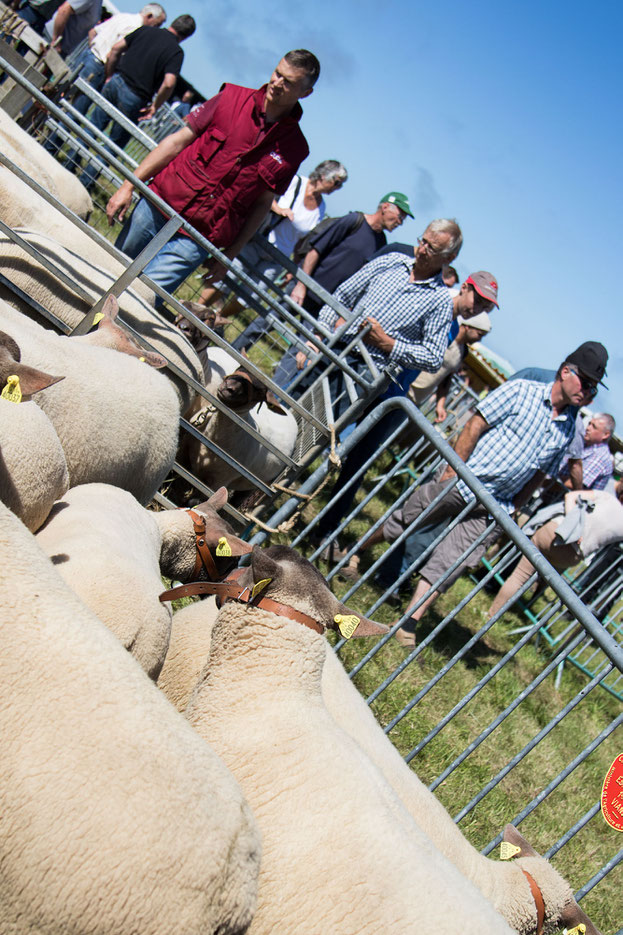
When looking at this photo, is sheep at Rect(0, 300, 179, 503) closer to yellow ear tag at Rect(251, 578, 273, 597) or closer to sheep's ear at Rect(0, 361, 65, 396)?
sheep's ear at Rect(0, 361, 65, 396)

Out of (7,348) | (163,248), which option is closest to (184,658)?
(7,348)

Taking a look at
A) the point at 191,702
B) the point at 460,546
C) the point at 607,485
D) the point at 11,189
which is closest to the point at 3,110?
the point at 11,189

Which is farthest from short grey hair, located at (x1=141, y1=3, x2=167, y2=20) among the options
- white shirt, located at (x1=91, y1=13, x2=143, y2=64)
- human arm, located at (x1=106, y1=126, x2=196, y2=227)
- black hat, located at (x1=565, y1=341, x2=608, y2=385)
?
black hat, located at (x1=565, y1=341, x2=608, y2=385)

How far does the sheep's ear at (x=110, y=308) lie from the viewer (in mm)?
4070

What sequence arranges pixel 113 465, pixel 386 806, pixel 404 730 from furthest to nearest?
pixel 404 730 < pixel 113 465 < pixel 386 806

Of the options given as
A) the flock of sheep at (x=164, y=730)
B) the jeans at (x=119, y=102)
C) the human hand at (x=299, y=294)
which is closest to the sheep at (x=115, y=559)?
the flock of sheep at (x=164, y=730)

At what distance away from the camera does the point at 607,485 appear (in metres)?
8.70

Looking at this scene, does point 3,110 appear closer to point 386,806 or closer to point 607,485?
point 386,806

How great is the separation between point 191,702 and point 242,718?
227mm

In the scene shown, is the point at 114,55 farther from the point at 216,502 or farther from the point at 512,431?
the point at 216,502

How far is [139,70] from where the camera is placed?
27.9 feet

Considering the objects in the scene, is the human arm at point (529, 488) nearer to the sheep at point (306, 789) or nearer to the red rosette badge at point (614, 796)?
the red rosette badge at point (614, 796)

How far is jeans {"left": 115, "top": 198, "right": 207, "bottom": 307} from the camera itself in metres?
4.62

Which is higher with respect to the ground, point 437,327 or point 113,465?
point 437,327
